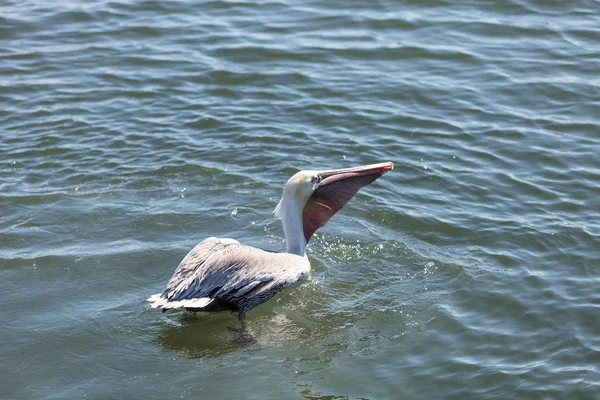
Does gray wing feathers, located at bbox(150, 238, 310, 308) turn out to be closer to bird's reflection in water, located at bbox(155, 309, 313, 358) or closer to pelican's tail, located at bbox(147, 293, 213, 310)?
pelican's tail, located at bbox(147, 293, 213, 310)

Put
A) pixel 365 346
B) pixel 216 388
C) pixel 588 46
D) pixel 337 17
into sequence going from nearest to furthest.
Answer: pixel 216 388 → pixel 365 346 → pixel 588 46 → pixel 337 17

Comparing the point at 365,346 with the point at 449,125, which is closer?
the point at 365,346

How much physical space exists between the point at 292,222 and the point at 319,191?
0.37 meters

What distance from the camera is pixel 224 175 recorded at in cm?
881

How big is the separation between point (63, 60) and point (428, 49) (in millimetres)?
5056

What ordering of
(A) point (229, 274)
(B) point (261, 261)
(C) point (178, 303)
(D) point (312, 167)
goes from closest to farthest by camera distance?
(C) point (178, 303) < (A) point (229, 274) < (B) point (261, 261) < (D) point (312, 167)

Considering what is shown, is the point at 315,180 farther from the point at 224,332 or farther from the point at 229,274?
the point at 224,332

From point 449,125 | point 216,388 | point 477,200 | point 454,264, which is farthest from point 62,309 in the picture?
point 449,125

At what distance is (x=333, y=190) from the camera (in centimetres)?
734

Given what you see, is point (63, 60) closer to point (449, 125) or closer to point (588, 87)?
point (449, 125)

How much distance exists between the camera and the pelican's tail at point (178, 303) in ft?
20.7

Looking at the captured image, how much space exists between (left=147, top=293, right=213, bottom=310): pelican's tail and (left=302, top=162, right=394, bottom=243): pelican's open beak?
1.45 m

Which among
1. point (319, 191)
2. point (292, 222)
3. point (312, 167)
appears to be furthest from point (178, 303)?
point (312, 167)

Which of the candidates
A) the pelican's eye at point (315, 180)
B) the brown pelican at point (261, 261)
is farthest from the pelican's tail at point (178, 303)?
the pelican's eye at point (315, 180)
